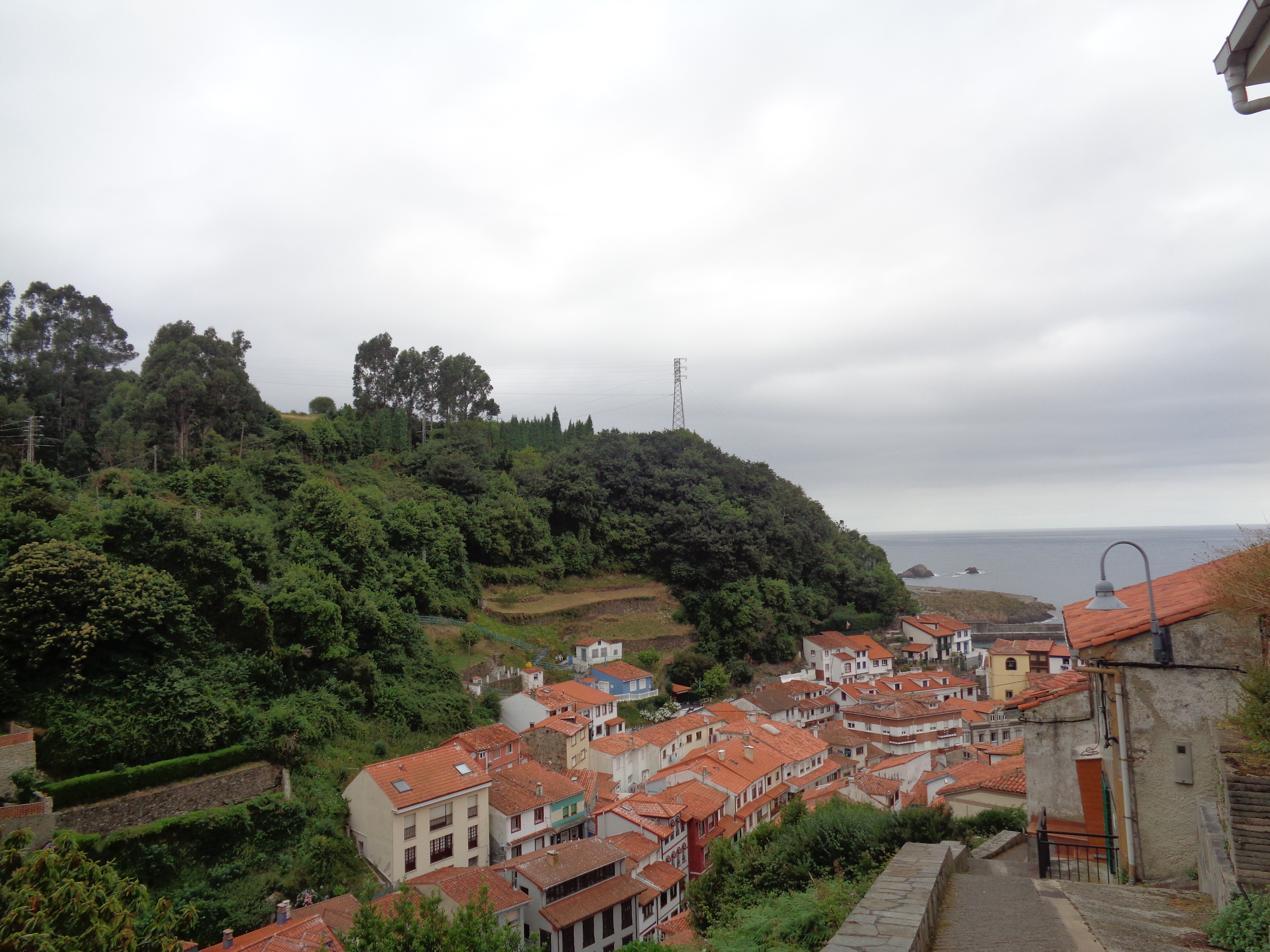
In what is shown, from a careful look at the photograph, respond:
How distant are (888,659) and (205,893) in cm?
3656

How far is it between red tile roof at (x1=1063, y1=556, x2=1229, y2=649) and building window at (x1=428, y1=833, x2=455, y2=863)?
15250 mm

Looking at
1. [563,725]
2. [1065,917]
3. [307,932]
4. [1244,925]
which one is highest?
[1244,925]

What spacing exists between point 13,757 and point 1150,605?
1835cm

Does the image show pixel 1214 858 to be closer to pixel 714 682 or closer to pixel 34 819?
pixel 34 819

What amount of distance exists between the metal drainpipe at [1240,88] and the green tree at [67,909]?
1094 cm

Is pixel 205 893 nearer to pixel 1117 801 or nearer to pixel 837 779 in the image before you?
pixel 1117 801

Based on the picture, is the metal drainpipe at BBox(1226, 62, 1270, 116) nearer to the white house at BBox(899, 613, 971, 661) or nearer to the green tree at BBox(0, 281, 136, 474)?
the green tree at BBox(0, 281, 136, 474)

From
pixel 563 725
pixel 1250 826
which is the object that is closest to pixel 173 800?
pixel 563 725

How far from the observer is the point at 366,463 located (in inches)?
1372

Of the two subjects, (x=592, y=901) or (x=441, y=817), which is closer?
(x=592, y=901)

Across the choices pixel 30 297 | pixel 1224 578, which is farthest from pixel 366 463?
pixel 1224 578

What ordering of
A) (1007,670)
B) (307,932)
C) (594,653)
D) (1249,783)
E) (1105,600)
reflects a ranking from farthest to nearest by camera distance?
(1007,670), (594,653), (307,932), (1105,600), (1249,783)

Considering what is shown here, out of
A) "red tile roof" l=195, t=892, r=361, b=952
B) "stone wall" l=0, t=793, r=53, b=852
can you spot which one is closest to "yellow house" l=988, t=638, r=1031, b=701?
"red tile roof" l=195, t=892, r=361, b=952

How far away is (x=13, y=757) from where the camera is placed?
12.6 m
